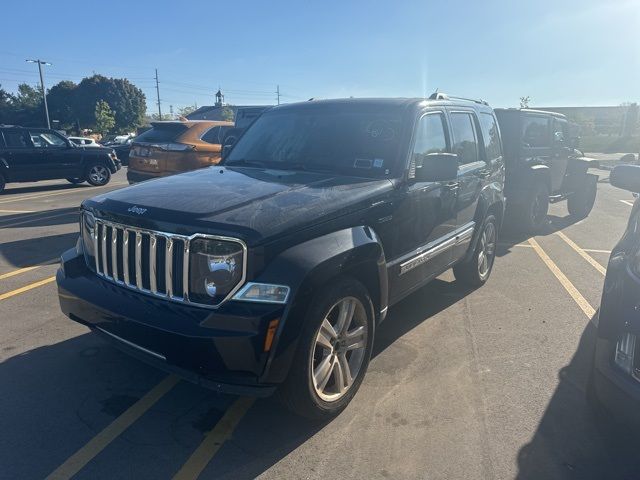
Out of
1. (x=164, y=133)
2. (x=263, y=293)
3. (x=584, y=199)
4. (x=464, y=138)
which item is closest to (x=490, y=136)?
(x=464, y=138)

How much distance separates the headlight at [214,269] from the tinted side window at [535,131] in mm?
7017

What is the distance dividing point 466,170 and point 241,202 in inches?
105

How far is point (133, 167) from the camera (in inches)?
380

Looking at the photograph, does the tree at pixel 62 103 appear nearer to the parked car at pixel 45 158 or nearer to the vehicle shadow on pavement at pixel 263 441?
the parked car at pixel 45 158

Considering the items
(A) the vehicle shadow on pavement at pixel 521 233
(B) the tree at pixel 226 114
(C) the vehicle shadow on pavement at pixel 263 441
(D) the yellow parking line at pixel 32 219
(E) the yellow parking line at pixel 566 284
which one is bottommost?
(A) the vehicle shadow on pavement at pixel 521 233

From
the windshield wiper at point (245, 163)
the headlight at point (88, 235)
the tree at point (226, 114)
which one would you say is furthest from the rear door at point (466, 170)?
the tree at point (226, 114)

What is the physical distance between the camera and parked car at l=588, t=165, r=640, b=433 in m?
2.47

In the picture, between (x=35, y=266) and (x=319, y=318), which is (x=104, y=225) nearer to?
(x=319, y=318)

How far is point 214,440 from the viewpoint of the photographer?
2.90m

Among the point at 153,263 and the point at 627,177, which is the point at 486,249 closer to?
the point at 627,177

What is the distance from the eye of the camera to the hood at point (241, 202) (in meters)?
2.71

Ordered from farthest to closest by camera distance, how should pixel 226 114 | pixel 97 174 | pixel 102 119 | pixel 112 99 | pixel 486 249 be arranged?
pixel 112 99
pixel 226 114
pixel 102 119
pixel 97 174
pixel 486 249

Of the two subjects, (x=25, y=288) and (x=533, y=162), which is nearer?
(x=25, y=288)

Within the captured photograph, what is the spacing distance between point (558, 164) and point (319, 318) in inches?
326
